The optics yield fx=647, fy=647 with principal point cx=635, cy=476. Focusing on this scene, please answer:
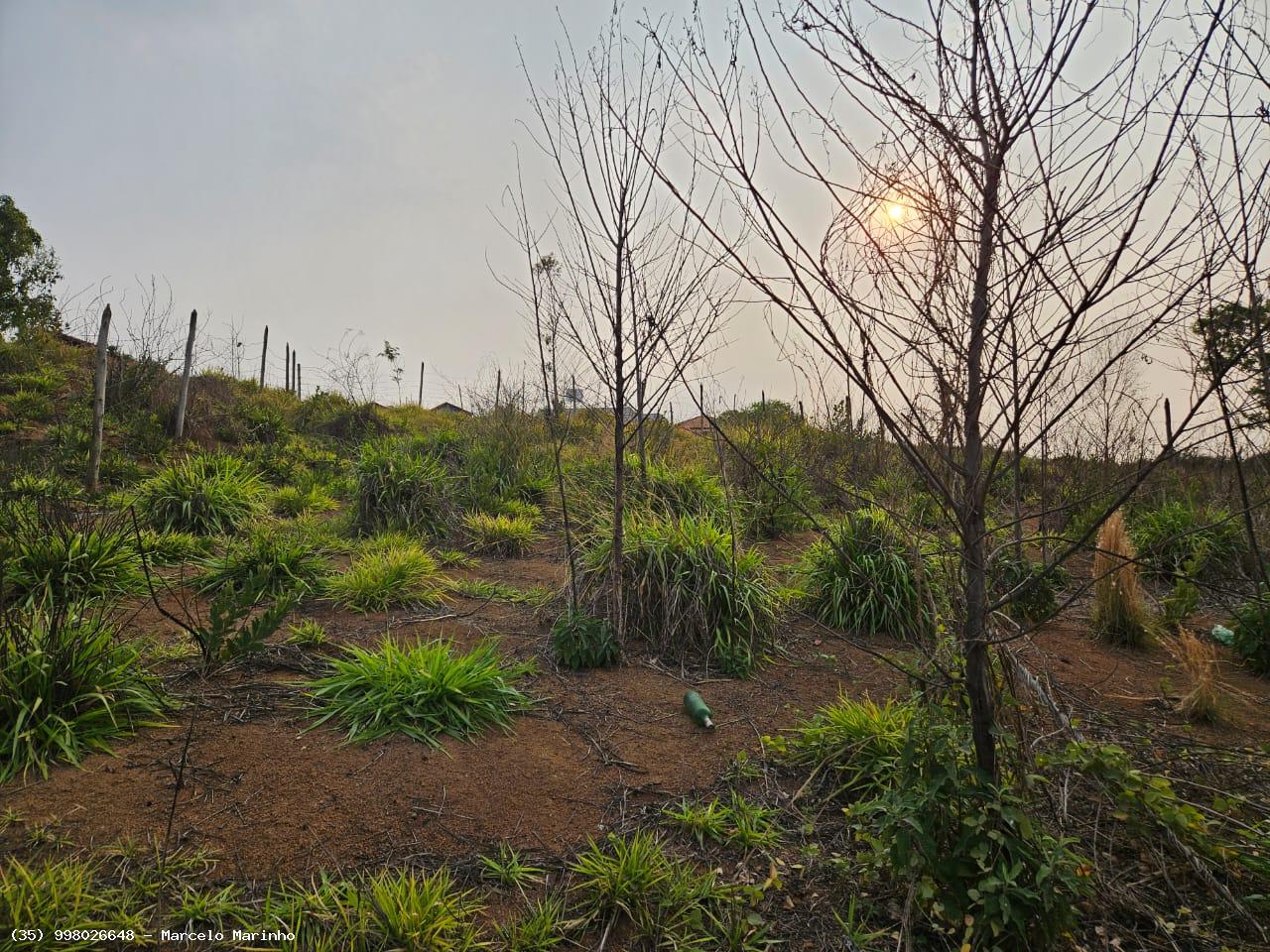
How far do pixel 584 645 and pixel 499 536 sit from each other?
3.04 metres

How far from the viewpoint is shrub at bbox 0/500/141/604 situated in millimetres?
3703

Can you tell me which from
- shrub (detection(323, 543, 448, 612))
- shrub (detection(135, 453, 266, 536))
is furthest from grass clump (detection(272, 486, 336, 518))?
shrub (detection(323, 543, 448, 612))

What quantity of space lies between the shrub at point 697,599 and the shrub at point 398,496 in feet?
9.88

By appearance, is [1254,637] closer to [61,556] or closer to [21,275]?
[61,556]

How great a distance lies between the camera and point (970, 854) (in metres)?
1.72

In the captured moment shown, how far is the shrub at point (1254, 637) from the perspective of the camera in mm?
4020

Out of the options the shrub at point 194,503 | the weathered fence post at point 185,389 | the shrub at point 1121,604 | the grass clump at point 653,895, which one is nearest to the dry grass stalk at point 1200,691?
the shrub at point 1121,604

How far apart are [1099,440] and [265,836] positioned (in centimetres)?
852

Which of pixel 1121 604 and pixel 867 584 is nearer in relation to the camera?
pixel 1121 604

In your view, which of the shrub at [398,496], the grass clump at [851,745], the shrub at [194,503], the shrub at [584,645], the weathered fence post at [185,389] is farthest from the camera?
Answer: the weathered fence post at [185,389]

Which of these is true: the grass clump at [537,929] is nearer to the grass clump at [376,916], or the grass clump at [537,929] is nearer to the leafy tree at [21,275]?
the grass clump at [376,916]

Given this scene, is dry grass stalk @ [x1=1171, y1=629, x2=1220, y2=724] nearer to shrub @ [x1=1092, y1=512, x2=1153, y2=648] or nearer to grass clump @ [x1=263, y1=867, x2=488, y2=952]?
shrub @ [x1=1092, y1=512, x2=1153, y2=648]

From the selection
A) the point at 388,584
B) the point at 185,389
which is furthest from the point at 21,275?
the point at 388,584

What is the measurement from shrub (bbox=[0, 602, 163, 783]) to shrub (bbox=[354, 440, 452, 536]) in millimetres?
3810
